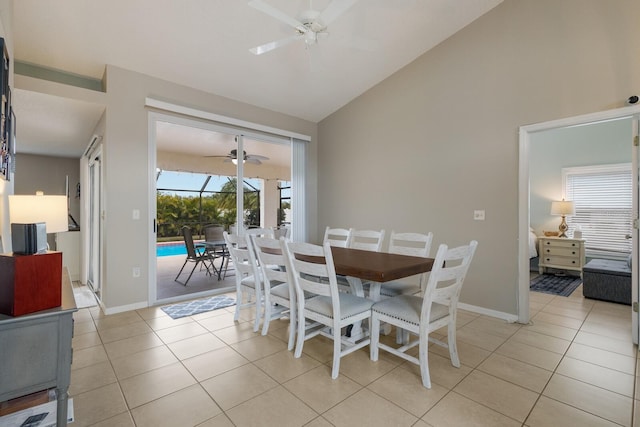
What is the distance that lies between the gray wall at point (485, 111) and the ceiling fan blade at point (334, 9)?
209 cm

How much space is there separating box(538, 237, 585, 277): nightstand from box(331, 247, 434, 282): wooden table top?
4140mm

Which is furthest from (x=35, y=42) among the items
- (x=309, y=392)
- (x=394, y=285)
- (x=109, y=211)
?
(x=394, y=285)

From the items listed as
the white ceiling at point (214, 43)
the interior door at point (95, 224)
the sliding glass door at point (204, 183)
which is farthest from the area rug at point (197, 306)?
the white ceiling at point (214, 43)

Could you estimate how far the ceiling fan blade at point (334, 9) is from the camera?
224cm

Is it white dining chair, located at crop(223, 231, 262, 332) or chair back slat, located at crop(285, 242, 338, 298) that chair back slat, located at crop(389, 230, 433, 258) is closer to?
chair back slat, located at crop(285, 242, 338, 298)

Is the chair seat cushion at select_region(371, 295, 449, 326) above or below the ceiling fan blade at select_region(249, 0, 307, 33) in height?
below

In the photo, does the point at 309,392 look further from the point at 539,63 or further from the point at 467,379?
the point at 539,63

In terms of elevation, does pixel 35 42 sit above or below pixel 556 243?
above

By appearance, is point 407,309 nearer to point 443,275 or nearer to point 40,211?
point 443,275

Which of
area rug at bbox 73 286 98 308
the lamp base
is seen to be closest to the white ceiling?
area rug at bbox 73 286 98 308

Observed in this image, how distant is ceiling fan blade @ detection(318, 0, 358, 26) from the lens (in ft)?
7.34

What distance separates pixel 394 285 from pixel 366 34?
2920 mm

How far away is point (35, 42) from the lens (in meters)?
2.93

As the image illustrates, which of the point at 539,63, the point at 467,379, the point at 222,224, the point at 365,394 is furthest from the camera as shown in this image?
the point at 222,224
